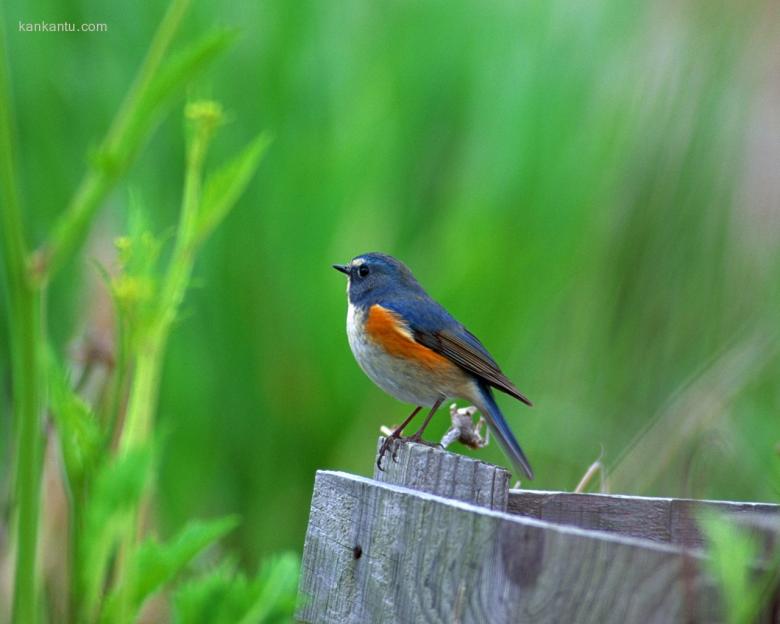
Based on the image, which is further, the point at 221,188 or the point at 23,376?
the point at 221,188

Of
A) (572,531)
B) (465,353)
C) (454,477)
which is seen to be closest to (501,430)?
(465,353)

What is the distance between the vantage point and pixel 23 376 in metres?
0.98

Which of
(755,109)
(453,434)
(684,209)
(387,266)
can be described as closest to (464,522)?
(453,434)

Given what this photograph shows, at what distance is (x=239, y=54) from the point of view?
8.61ft

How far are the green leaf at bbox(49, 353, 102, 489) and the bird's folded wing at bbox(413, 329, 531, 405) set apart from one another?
107 centimetres

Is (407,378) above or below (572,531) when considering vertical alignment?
above

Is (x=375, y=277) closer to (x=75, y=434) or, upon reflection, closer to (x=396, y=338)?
(x=396, y=338)

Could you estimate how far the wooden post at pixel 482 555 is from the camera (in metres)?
0.92

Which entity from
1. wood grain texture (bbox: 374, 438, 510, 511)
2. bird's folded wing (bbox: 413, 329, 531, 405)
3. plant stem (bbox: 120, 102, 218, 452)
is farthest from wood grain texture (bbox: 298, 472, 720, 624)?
bird's folded wing (bbox: 413, 329, 531, 405)

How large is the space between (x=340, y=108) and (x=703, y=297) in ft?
3.04

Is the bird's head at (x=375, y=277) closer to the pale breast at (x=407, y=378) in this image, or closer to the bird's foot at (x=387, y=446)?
the pale breast at (x=407, y=378)

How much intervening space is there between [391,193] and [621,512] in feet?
4.33

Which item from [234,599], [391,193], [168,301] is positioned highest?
[391,193]

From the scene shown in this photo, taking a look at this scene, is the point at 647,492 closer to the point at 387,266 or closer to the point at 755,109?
the point at 387,266
